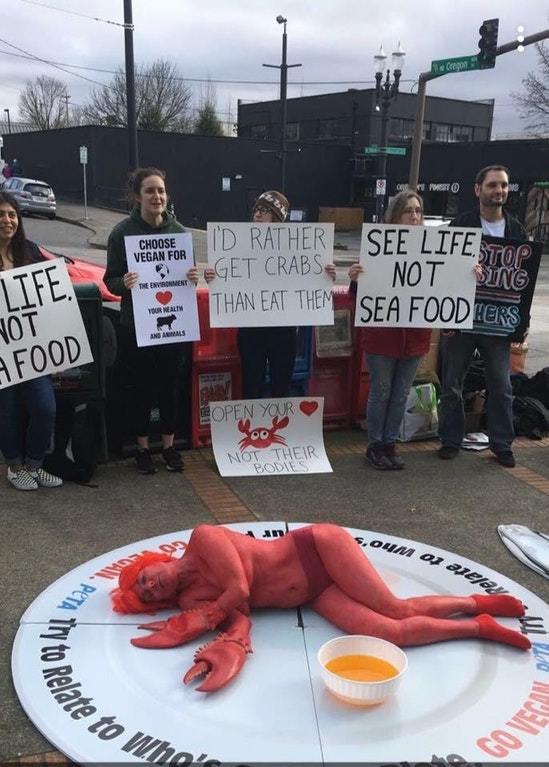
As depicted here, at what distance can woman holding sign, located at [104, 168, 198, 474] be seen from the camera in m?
4.49

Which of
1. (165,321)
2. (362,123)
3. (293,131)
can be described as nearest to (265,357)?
(165,321)

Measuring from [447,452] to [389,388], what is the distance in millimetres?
810

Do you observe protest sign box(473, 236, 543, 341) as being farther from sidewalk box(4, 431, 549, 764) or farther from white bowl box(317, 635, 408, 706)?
white bowl box(317, 635, 408, 706)

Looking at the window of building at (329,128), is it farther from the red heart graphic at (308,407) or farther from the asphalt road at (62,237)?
the red heart graphic at (308,407)

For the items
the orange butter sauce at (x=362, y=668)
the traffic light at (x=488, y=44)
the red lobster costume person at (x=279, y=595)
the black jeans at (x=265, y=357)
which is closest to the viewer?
the orange butter sauce at (x=362, y=668)

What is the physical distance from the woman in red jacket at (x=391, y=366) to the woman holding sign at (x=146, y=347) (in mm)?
1366

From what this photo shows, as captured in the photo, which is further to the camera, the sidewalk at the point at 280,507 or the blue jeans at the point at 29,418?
the blue jeans at the point at 29,418

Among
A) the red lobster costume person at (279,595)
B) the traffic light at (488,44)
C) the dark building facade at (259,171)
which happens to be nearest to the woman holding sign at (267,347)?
the red lobster costume person at (279,595)

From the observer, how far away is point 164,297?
15.2 feet

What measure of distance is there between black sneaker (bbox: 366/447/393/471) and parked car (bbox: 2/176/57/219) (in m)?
28.5

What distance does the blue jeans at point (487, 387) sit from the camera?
516 centimetres

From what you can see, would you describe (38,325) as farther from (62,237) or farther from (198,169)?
(198,169)

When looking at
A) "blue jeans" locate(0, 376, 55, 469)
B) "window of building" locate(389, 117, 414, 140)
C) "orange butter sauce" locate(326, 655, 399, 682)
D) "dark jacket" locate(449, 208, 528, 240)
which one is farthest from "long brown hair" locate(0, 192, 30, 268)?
"window of building" locate(389, 117, 414, 140)

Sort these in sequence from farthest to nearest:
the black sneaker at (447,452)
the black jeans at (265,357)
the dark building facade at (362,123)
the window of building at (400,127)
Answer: the window of building at (400,127)
the dark building facade at (362,123)
the black sneaker at (447,452)
the black jeans at (265,357)
